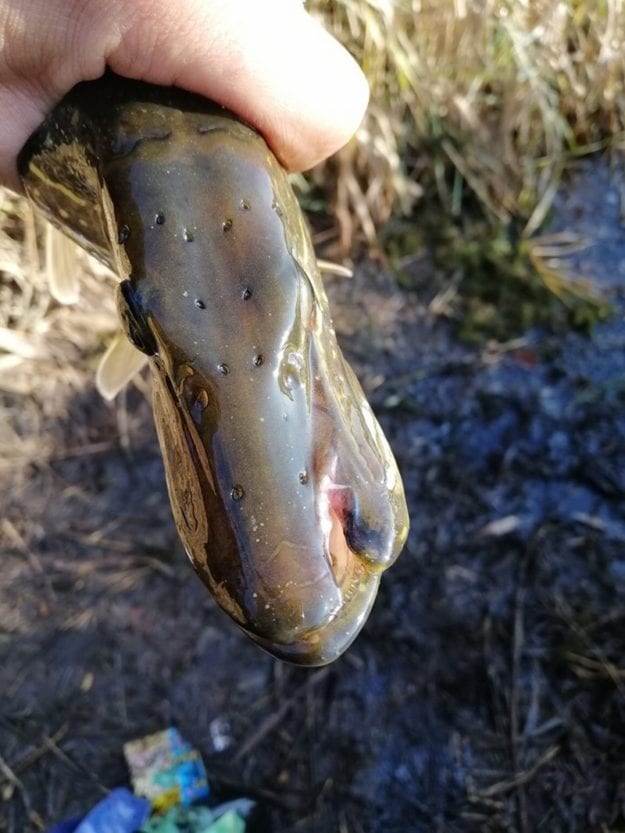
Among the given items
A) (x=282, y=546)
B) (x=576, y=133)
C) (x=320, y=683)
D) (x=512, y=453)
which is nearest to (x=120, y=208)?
(x=282, y=546)

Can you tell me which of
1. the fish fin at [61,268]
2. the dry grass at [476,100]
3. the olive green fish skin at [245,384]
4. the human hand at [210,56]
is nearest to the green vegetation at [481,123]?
the dry grass at [476,100]

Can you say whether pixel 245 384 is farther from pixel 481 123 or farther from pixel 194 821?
pixel 481 123

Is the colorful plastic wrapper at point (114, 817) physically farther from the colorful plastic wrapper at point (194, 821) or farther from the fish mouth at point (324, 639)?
the fish mouth at point (324, 639)

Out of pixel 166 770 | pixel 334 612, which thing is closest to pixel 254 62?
pixel 334 612

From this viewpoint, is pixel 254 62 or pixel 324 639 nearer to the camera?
pixel 324 639

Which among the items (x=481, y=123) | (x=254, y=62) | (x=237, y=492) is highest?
(x=254, y=62)

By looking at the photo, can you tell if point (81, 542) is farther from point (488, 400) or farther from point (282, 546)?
point (282, 546)

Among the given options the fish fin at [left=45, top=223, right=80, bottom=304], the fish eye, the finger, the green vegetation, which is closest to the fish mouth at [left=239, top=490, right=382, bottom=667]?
the fish eye
